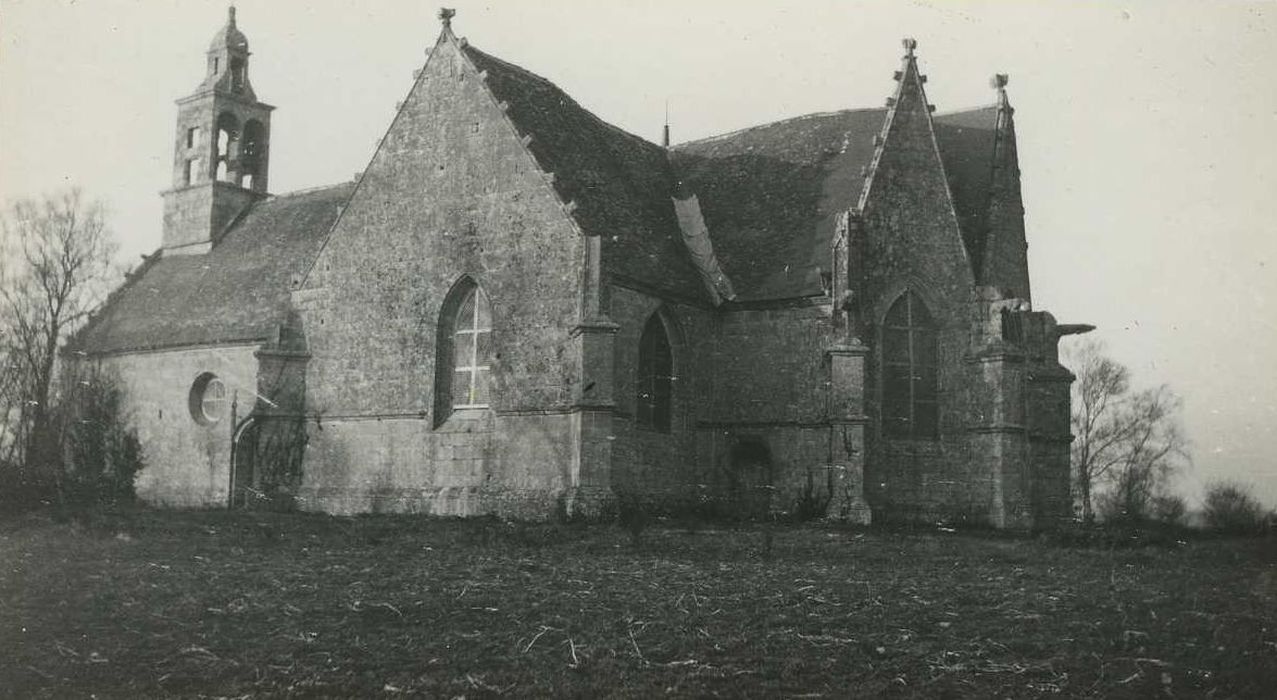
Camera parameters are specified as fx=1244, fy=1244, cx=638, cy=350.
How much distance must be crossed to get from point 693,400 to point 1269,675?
17299 millimetres

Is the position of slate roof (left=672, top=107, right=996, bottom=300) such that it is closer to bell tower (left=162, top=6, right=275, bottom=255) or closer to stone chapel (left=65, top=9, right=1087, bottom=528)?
stone chapel (left=65, top=9, right=1087, bottom=528)

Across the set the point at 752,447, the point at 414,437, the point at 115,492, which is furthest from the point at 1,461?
the point at 752,447

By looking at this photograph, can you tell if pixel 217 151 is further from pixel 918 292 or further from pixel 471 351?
pixel 918 292

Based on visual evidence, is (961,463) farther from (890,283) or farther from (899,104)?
(899,104)

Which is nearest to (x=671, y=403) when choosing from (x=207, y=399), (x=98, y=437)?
(x=207, y=399)

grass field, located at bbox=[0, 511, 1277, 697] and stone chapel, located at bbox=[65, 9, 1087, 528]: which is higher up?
stone chapel, located at bbox=[65, 9, 1087, 528]

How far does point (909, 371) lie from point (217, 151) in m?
25.4

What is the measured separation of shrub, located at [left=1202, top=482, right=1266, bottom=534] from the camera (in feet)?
88.7

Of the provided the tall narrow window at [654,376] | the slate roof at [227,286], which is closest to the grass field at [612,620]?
the tall narrow window at [654,376]

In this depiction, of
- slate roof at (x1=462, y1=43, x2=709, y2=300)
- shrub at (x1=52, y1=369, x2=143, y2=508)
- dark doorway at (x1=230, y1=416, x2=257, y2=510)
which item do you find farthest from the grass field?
shrub at (x1=52, y1=369, x2=143, y2=508)

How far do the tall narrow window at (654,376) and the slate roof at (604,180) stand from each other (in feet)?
3.53

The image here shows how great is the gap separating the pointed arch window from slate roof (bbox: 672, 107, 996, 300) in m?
6.13

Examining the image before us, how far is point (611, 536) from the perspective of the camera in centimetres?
2212

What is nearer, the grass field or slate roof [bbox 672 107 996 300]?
the grass field
